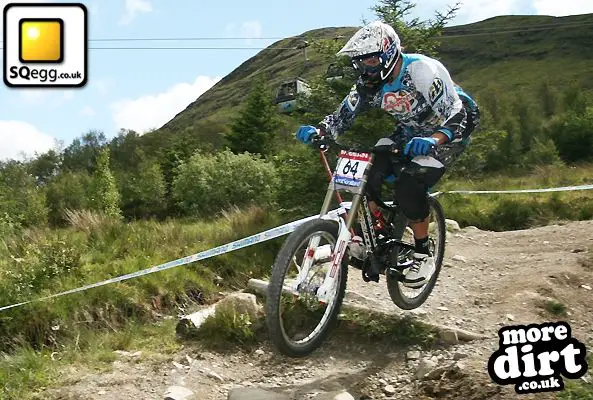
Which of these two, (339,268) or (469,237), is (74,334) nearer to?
(339,268)

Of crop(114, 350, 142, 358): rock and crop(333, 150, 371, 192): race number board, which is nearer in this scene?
crop(333, 150, 371, 192): race number board

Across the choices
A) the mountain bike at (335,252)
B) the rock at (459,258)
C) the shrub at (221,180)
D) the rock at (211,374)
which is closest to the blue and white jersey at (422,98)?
the mountain bike at (335,252)

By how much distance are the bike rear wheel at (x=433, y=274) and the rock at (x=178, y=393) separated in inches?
78.0

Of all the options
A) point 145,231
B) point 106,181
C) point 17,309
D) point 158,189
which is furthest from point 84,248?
point 158,189

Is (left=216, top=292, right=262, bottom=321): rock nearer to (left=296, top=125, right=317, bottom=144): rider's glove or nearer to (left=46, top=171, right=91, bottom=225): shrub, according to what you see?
(left=296, top=125, right=317, bottom=144): rider's glove

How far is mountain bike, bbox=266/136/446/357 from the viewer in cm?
406

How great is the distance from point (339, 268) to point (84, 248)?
4.92 m

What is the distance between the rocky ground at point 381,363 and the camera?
164 inches

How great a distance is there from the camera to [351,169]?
448 cm

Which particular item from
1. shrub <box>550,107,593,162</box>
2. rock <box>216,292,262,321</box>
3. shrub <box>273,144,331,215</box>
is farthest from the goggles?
shrub <box>550,107,593,162</box>

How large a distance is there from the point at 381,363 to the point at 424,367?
435mm

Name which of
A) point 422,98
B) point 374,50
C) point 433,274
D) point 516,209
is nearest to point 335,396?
point 433,274

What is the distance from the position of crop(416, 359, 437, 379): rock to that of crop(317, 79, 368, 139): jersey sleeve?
6.89ft

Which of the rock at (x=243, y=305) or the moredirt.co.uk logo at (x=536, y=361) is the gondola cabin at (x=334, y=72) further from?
the moredirt.co.uk logo at (x=536, y=361)
